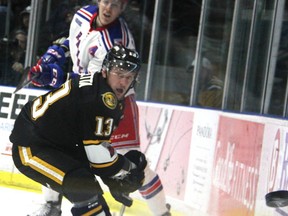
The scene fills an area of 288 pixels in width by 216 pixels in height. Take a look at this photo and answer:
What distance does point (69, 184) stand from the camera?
12.8 feet

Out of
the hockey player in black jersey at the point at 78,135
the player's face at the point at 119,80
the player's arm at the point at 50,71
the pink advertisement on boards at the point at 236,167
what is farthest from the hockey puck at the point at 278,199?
the player's arm at the point at 50,71

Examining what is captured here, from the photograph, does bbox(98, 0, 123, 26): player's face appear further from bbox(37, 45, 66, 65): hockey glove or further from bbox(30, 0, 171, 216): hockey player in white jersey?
bbox(37, 45, 66, 65): hockey glove

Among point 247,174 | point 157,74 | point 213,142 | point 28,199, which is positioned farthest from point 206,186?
point 157,74

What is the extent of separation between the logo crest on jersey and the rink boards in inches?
32.6

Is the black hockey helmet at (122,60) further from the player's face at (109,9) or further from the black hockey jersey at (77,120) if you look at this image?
the player's face at (109,9)

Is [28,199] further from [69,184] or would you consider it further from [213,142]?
[69,184]

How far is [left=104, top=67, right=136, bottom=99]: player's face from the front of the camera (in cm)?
403

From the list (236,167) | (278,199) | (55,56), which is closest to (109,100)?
(278,199)

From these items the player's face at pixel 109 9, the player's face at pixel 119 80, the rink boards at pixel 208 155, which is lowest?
the rink boards at pixel 208 155

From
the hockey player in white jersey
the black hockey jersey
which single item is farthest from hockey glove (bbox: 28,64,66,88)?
the black hockey jersey

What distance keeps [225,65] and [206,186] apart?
106 cm

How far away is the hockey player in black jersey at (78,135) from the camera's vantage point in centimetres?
390

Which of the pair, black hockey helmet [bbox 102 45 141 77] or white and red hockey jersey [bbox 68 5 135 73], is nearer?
black hockey helmet [bbox 102 45 141 77]

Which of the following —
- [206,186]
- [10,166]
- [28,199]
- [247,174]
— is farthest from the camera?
[10,166]
